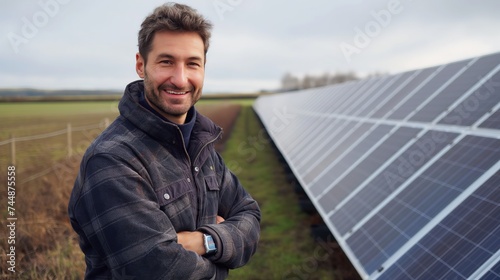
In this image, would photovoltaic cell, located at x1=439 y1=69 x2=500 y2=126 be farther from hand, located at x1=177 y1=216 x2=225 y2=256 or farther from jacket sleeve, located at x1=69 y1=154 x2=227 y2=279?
jacket sleeve, located at x1=69 y1=154 x2=227 y2=279

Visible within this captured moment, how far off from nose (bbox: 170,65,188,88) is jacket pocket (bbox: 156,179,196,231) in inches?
21.7

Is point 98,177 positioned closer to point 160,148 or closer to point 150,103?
point 160,148

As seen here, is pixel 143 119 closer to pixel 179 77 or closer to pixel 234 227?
pixel 179 77

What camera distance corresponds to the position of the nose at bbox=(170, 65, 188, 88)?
223cm

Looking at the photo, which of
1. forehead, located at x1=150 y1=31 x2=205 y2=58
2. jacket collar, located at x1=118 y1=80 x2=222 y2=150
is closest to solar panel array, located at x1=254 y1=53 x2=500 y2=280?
jacket collar, located at x1=118 y1=80 x2=222 y2=150

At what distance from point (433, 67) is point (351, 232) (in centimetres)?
591

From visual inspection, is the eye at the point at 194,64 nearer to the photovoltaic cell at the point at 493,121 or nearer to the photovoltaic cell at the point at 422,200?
the photovoltaic cell at the point at 422,200

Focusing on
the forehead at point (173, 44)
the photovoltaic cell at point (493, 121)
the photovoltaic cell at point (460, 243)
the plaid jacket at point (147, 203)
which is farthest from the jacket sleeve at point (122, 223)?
the photovoltaic cell at point (493, 121)

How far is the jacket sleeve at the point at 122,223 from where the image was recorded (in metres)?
1.94

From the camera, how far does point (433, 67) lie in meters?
9.30

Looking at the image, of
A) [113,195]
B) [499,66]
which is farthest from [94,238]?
[499,66]

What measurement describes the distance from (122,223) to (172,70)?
0.87m

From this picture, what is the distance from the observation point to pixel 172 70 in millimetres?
2248

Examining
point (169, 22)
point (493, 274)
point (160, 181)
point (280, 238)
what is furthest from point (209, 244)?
point (280, 238)
